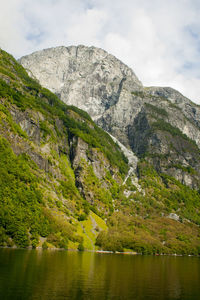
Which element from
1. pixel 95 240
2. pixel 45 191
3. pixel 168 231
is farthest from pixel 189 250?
pixel 45 191

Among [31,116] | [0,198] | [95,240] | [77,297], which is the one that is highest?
[31,116]

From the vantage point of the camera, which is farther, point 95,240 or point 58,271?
point 95,240

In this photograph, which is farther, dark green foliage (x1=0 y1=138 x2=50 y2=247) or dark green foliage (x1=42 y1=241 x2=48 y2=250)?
dark green foliage (x1=42 y1=241 x2=48 y2=250)

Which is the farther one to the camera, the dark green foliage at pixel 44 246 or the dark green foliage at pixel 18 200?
the dark green foliage at pixel 44 246

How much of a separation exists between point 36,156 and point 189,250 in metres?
117

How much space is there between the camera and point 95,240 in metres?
147

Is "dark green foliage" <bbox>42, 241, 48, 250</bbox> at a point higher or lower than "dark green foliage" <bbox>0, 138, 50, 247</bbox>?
lower

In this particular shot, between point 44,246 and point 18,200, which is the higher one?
point 18,200

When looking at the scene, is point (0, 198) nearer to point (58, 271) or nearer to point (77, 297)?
point (58, 271)

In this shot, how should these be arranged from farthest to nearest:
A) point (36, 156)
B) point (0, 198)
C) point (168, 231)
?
point (168, 231) → point (36, 156) → point (0, 198)

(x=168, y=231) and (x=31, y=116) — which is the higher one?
(x=31, y=116)

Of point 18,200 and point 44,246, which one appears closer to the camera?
point 44,246

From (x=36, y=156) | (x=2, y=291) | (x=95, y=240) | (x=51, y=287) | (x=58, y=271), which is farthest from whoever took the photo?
(x=36, y=156)

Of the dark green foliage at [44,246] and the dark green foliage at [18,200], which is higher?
the dark green foliage at [18,200]
